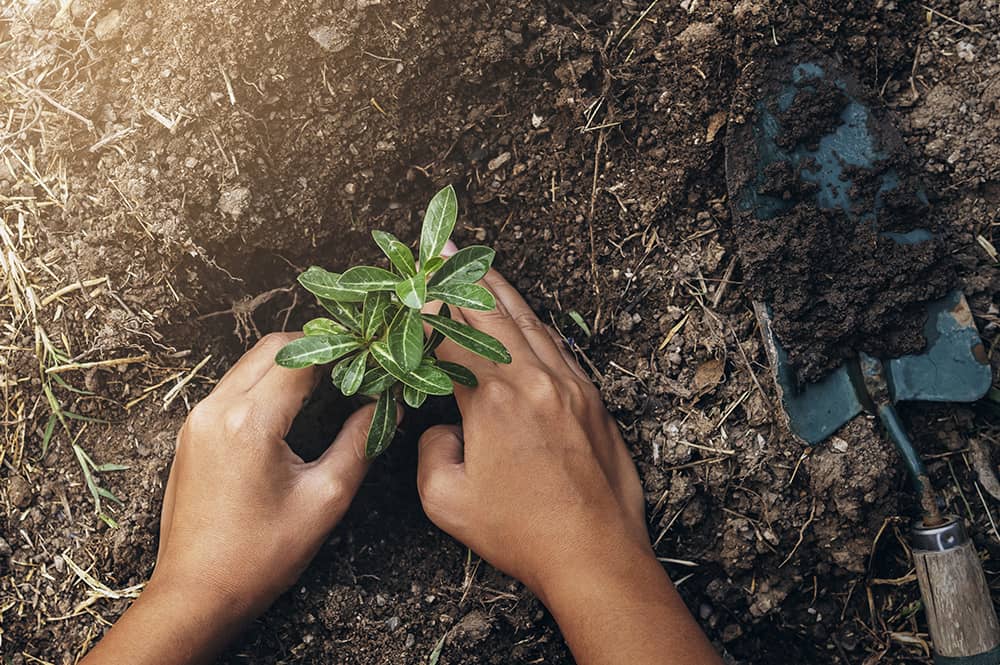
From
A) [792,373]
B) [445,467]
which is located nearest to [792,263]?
[792,373]

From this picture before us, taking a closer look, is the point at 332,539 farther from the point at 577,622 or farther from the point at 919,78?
the point at 919,78

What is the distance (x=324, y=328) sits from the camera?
206 centimetres

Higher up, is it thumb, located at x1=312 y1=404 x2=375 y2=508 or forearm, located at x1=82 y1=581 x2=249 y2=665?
thumb, located at x1=312 y1=404 x2=375 y2=508

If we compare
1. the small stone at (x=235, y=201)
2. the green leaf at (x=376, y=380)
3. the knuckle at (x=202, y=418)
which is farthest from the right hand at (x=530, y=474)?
the small stone at (x=235, y=201)

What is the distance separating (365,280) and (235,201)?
0.59 meters

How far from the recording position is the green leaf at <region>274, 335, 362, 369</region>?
1965 millimetres

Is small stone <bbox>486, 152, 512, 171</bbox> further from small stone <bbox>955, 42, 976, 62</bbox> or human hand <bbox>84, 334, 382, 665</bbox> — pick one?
small stone <bbox>955, 42, 976, 62</bbox>

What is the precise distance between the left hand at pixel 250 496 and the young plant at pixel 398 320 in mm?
238

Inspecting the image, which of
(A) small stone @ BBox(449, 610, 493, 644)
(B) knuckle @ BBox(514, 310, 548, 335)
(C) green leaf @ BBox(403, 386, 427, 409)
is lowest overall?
(A) small stone @ BBox(449, 610, 493, 644)

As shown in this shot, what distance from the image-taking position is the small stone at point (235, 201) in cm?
231

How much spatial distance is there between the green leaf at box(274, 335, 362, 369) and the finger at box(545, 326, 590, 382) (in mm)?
639

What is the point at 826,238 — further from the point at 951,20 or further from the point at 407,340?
the point at 407,340

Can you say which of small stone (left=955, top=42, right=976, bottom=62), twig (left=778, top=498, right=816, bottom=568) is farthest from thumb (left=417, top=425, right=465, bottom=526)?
small stone (left=955, top=42, right=976, bottom=62)

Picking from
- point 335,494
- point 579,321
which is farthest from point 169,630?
point 579,321
